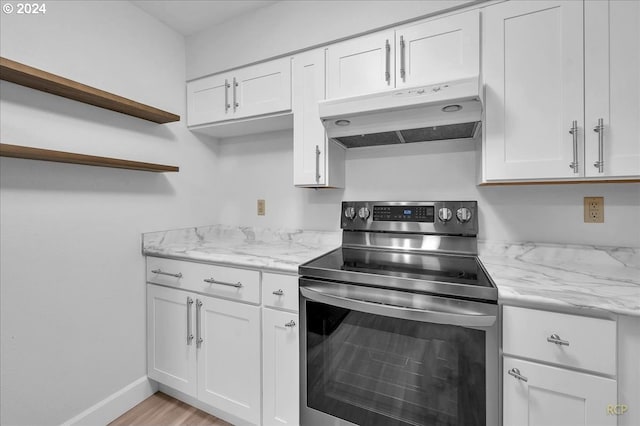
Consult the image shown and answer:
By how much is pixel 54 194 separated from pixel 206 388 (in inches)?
52.2

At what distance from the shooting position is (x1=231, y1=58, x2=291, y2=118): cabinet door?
1.77 meters

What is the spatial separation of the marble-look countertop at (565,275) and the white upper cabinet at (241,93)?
1.49m

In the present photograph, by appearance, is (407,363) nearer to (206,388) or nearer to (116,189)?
(206,388)

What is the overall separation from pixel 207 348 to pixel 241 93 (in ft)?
5.37

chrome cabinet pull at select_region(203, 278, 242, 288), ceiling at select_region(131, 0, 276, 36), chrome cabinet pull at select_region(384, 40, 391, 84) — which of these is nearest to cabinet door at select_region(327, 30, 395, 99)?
chrome cabinet pull at select_region(384, 40, 391, 84)

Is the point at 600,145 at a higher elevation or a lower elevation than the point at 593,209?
higher

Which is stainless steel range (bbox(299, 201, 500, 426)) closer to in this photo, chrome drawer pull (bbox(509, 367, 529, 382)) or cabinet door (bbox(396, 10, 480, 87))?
chrome drawer pull (bbox(509, 367, 529, 382))

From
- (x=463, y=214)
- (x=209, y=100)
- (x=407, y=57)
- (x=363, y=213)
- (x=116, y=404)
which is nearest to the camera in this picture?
(x=407, y=57)

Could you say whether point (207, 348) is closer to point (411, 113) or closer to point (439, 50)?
point (411, 113)

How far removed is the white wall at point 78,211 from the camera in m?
1.31

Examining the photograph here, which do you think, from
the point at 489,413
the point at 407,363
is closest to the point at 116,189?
the point at 407,363

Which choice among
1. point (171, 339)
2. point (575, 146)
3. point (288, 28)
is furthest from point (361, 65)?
point (171, 339)

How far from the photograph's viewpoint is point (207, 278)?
158 centimetres

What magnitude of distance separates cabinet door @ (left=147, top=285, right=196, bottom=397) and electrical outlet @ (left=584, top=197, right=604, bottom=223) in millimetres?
2162
